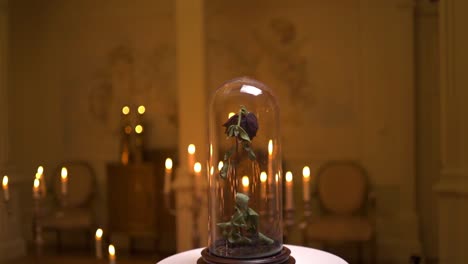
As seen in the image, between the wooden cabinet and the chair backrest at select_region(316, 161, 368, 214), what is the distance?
1946 millimetres

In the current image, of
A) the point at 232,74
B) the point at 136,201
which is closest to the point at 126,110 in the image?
the point at 136,201

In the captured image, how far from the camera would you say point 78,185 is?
7.98 meters

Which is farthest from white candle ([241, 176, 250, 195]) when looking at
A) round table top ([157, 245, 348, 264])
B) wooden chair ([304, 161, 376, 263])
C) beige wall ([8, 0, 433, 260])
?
wooden chair ([304, 161, 376, 263])

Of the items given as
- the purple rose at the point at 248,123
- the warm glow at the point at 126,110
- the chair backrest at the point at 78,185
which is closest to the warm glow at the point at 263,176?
the purple rose at the point at 248,123

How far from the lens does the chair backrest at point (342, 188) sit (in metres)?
7.09

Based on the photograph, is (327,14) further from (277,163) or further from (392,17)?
(277,163)

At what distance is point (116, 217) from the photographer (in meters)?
7.54

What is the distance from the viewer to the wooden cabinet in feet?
24.5

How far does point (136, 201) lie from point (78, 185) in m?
0.96

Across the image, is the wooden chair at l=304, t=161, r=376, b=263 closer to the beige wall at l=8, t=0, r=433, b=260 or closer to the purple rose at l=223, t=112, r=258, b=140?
the beige wall at l=8, t=0, r=433, b=260

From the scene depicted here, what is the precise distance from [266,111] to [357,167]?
394 cm

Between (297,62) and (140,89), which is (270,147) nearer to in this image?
(297,62)

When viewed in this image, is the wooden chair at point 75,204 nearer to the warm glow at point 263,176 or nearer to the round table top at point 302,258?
the round table top at point 302,258

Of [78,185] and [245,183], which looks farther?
[78,185]
